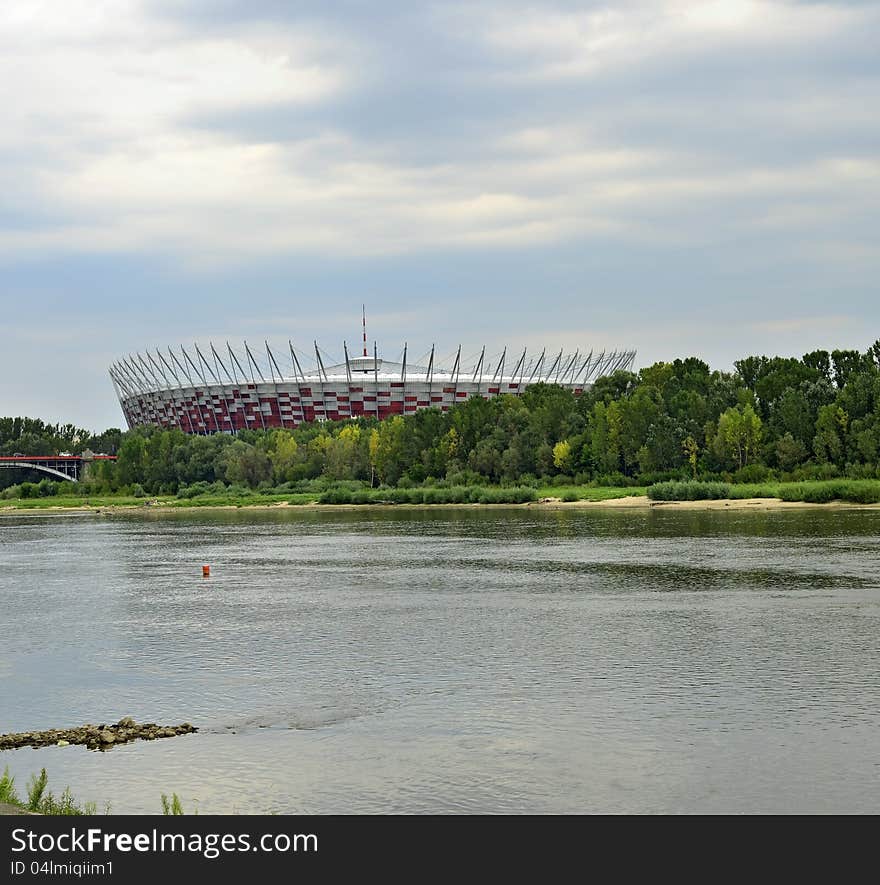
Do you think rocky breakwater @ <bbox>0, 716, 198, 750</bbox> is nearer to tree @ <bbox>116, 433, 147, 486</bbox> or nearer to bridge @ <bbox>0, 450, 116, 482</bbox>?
tree @ <bbox>116, 433, 147, 486</bbox>

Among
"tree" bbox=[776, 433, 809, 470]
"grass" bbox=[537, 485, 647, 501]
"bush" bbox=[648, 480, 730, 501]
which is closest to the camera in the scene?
"bush" bbox=[648, 480, 730, 501]

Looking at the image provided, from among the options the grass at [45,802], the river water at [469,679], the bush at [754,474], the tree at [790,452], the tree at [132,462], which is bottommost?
the river water at [469,679]

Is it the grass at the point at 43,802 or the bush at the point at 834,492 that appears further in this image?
the bush at the point at 834,492

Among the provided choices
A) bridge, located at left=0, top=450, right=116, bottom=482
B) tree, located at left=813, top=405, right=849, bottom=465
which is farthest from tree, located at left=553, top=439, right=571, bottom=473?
bridge, located at left=0, top=450, right=116, bottom=482

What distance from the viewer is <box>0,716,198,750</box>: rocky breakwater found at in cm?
1673

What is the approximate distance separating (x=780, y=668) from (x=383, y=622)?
33.6ft

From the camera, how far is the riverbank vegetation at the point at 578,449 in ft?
239

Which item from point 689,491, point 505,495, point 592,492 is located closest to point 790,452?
point 689,491

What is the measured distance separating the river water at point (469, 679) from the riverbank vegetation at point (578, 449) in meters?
29.6

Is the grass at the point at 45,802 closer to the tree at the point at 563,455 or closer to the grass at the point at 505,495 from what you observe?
the grass at the point at 505,495

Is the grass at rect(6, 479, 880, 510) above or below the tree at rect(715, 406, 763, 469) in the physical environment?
below

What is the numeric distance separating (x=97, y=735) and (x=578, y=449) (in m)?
71.5

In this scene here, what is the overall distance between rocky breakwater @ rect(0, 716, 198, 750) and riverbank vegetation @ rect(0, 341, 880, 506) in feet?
180

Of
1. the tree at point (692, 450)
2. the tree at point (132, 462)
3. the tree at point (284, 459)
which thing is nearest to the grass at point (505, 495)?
the tree at point (132, 462)
